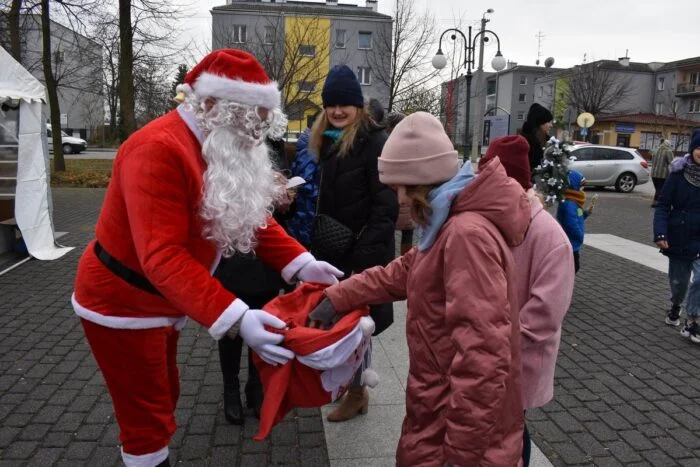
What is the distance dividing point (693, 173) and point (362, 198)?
A: 356 cm

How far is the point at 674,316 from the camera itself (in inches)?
226

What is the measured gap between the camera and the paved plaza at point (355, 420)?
3.25 m

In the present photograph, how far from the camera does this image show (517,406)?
1.91 meters

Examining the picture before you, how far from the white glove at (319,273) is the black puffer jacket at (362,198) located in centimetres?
80

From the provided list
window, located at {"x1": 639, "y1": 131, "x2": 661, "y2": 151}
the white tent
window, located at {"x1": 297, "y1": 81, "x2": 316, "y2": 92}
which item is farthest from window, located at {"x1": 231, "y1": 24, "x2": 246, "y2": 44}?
window, located at {"x1": 639, "y1": 131, "x2": 661, "y2": 151}

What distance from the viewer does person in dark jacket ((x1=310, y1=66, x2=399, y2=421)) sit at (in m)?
3.34

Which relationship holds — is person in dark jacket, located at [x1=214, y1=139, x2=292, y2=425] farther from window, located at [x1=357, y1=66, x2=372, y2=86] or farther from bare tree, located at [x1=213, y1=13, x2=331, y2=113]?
window, located at [x1=357, y1=66, x2=372, y2=86]

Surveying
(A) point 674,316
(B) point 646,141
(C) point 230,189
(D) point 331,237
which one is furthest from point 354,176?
(B) point 646,141

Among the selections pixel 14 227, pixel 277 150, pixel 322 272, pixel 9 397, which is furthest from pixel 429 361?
pixel 14 227

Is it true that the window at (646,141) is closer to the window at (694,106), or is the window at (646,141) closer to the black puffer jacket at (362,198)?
the window at (694,106)

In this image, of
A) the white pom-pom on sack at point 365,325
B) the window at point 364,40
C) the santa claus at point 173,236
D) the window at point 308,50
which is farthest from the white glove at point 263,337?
the window at point 364,40

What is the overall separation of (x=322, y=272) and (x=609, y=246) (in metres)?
8.90

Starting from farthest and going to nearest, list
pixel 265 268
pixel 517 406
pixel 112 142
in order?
1. pixel 112 142
2. pixel 265 268
3. pixel 517 406

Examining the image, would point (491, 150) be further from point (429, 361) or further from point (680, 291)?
point (680, 291)
